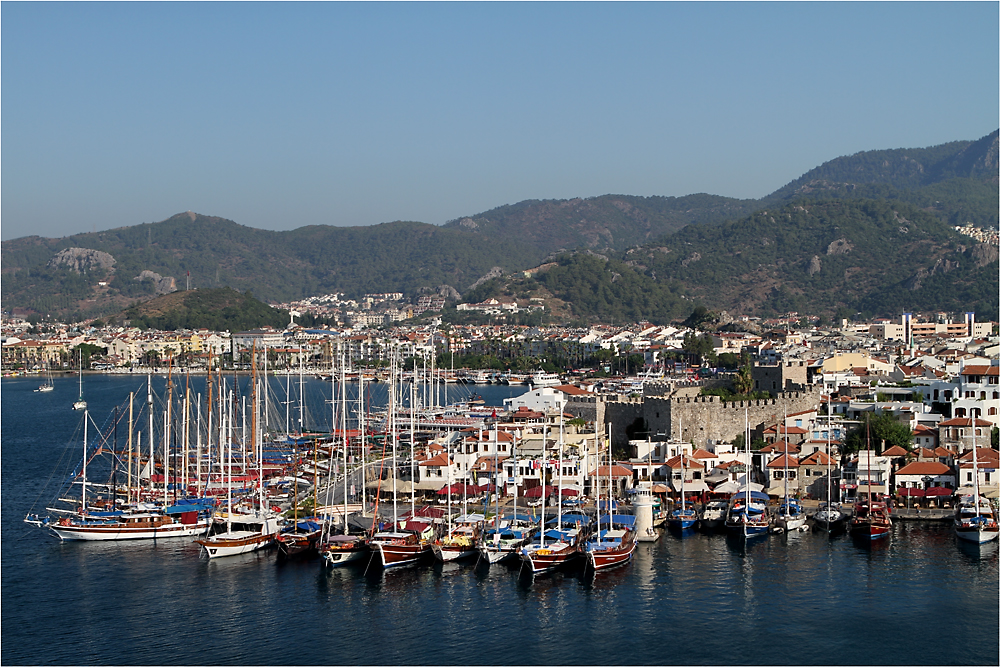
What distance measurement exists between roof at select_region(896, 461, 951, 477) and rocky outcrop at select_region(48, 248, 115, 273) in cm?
17229

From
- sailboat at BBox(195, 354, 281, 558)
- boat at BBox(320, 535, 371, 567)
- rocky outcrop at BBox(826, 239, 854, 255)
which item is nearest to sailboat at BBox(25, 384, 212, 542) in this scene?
sailboat at BBox(195, 354, 281, 558)

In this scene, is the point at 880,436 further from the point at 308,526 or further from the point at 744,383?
the point at 308,526

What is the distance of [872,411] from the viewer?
89.6 feet

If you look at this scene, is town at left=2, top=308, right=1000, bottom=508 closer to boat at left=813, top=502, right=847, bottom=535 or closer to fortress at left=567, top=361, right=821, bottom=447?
fortress at left=567, top=361, right=821, bottom=447

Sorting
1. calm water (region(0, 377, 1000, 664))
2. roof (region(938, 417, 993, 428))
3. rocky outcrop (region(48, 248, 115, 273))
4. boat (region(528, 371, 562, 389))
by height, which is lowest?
calm water (region(0, 377, 1000, 664))

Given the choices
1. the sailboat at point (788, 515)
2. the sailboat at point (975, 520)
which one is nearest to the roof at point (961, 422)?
the sailboat at point (975, 520)

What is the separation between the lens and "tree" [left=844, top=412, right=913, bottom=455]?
80.9 ft

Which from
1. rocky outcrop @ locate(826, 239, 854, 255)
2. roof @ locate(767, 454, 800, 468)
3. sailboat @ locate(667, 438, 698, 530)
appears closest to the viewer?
sailboat @ locate(667, 438, 698, 530)

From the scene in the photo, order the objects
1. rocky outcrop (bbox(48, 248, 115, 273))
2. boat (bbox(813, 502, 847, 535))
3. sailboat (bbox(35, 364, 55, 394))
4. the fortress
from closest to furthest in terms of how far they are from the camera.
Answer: boat (bbox(813, 502, 847, 535)), the fortress, sailboat (bbox(35, 364, 55, 394)), rocky outcrop (bbox(48, 248, 115, 273))

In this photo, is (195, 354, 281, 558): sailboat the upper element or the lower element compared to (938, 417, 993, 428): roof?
lower

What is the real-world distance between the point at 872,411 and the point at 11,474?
1979 centimetres

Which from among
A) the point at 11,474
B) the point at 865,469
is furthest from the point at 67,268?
the point at 865,469

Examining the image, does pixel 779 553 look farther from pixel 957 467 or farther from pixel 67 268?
pixel 67 268

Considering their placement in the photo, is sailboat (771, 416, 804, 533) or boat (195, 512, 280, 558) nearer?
boat (195, 512, 280, 558)
